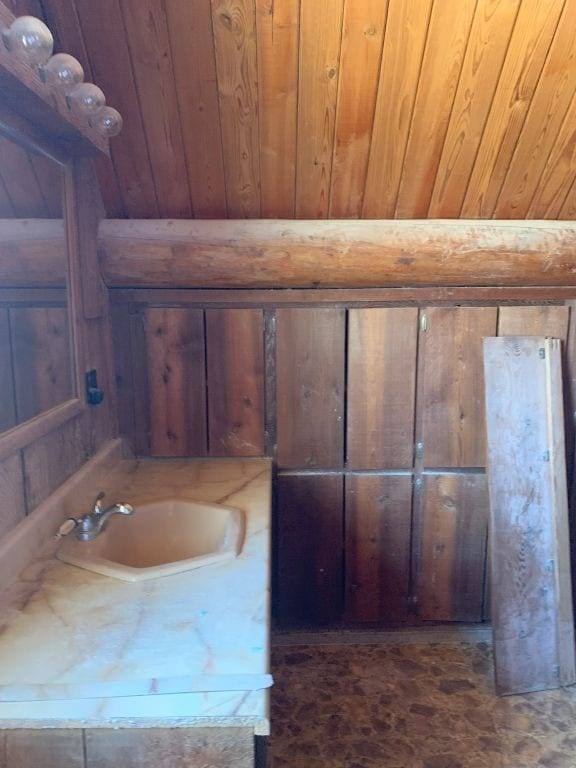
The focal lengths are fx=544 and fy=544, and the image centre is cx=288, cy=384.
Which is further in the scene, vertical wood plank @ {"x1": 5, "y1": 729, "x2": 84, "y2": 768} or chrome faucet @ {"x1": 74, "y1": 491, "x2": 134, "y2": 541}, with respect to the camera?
chrome faucet @ {"x1": 74, "y1": 491, "x2": 134, "y2": 541}

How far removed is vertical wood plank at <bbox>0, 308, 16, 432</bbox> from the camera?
125 centimetres

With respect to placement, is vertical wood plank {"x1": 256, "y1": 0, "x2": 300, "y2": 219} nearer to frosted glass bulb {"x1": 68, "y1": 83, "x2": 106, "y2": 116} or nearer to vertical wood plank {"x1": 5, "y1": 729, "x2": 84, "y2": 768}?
frosted glass bulb {"x1": 68, "y1": 83, "x2": 106, "y2": 116}

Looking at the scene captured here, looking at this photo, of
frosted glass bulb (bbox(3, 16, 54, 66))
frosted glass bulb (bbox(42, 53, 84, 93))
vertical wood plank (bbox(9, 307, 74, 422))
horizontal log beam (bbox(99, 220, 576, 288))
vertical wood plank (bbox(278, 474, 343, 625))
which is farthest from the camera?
vertical wood plank (bbox(278, 474, 343, 625))

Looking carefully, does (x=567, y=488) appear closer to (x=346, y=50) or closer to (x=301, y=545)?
(x=301, y=545)

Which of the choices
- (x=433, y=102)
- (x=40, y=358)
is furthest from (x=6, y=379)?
(x=433, y=102)

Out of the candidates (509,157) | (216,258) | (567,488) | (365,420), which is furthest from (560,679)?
(216,258)

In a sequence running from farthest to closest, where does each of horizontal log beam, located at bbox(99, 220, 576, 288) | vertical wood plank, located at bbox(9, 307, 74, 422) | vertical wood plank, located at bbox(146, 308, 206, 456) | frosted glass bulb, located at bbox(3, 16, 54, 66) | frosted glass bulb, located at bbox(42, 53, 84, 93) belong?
1. vertical wood plank, located at bbox(146, 308, 206, 456)
2. horizontal log beam, located at bbox(99, 220, 576, 288)
3. vertical wood plank, located at bbox(9, 307, 74, 422)
4. frosted glass bulb, located at bbox(42, 53, 84, 93)
5. frosted glass bulb, located at bbox(3, 16, 54, 66)

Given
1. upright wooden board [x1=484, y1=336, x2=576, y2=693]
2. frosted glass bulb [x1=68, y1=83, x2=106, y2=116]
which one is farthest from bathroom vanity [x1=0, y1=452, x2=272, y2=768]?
upright wooden board [x1=484, y1=336, x2=576, y2=693]

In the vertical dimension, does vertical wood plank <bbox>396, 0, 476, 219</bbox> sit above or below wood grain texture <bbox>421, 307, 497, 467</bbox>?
above

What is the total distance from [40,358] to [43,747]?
0.92m

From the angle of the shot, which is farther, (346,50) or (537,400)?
(537,400)

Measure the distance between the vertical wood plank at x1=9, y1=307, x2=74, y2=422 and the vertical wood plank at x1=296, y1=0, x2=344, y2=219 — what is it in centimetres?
94

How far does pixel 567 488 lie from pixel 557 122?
1.42 m

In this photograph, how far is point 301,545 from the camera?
234 cm
